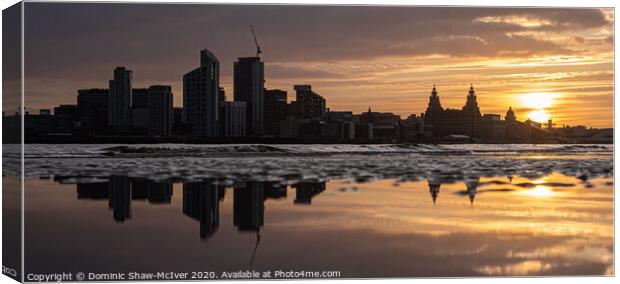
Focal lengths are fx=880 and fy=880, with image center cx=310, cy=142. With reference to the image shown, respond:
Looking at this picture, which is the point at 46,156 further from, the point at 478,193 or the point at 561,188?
A: the point at 561,188

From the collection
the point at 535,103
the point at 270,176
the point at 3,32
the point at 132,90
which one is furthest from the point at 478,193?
the point at 3,32

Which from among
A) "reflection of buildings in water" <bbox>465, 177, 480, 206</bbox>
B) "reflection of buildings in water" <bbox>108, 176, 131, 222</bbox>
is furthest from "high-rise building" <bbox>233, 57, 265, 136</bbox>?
"reflection of buildings in water" <bbox>465, 177, 480, 206</bbox>

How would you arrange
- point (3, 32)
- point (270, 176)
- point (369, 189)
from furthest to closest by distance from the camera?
point (270, 176) → point (369, 189) → point (3, 32)

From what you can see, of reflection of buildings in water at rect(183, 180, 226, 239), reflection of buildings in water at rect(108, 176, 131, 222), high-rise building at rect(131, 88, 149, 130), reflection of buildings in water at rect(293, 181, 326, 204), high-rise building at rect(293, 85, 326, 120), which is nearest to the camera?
reflection of buildings in water at rect(183, 180, 226, 239)

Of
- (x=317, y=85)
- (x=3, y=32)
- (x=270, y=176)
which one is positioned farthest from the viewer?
(x=270, y=176)

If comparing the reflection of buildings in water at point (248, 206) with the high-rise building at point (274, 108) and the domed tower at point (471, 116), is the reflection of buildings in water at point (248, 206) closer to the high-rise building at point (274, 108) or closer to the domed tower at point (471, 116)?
the high-rise building at point (274, 108)

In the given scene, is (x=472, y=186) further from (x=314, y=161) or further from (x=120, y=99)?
(x=120, y=99)

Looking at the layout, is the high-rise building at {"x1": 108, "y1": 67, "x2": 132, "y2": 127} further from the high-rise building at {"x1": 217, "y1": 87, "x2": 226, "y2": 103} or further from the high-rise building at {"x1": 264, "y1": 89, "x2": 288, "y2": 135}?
the high-rise building at {"x1": 264, "y1": 89, "x2": 288, "y2": 135}

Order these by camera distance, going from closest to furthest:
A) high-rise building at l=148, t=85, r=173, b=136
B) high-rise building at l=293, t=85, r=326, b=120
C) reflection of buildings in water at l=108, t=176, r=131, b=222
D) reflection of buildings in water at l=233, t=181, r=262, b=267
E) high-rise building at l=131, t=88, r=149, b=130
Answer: reflection of buildings in water at l=233, t=181, r=262, b=267 → reflection of buildings in water at l=108, t=176, r=131, b=222 → high-rise building at l=131, t=88, r=149, b=130 → high-rise building at l=293, t=85, r=326, b=120 → high-rise building at l=148, t=85, r=173, b=136
